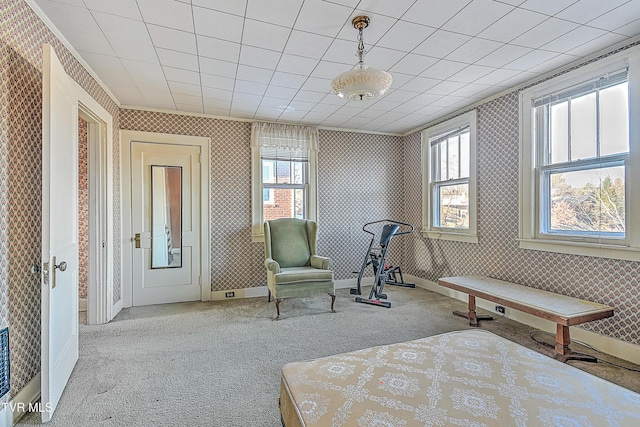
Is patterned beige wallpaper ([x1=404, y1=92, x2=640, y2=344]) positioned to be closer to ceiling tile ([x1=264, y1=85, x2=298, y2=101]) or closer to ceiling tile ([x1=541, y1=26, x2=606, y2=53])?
ceiling tile ([x1=541, y1=26, x2=606, y2=53])

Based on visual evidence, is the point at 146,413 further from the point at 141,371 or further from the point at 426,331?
the point at 426,331

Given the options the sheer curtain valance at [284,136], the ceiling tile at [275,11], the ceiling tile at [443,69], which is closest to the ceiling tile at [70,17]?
the ceiling tile at [275,11]

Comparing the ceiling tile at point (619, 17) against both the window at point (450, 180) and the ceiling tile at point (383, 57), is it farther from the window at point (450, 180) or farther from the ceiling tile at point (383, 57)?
the window at point (450, 180)

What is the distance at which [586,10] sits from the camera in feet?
6.72

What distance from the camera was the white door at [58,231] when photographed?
1.74 m

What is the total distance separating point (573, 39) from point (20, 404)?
4598 mm

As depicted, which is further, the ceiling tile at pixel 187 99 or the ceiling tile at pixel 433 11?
the ceiling tile at pixel 187 99

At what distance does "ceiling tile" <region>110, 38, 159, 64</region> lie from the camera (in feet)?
8.00

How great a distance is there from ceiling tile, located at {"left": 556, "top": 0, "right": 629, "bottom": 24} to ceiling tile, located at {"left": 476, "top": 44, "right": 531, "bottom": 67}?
1.35 ft

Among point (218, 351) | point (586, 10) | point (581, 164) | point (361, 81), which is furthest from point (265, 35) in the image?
point (581, 164)

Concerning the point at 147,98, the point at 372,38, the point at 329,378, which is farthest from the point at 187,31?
the point at 329,378

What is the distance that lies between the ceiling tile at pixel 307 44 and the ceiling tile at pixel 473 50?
1.12 metres

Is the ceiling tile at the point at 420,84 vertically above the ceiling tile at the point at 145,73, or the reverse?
the ceiling tile at the point at 420,84

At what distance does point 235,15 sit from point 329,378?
2.32 meters
